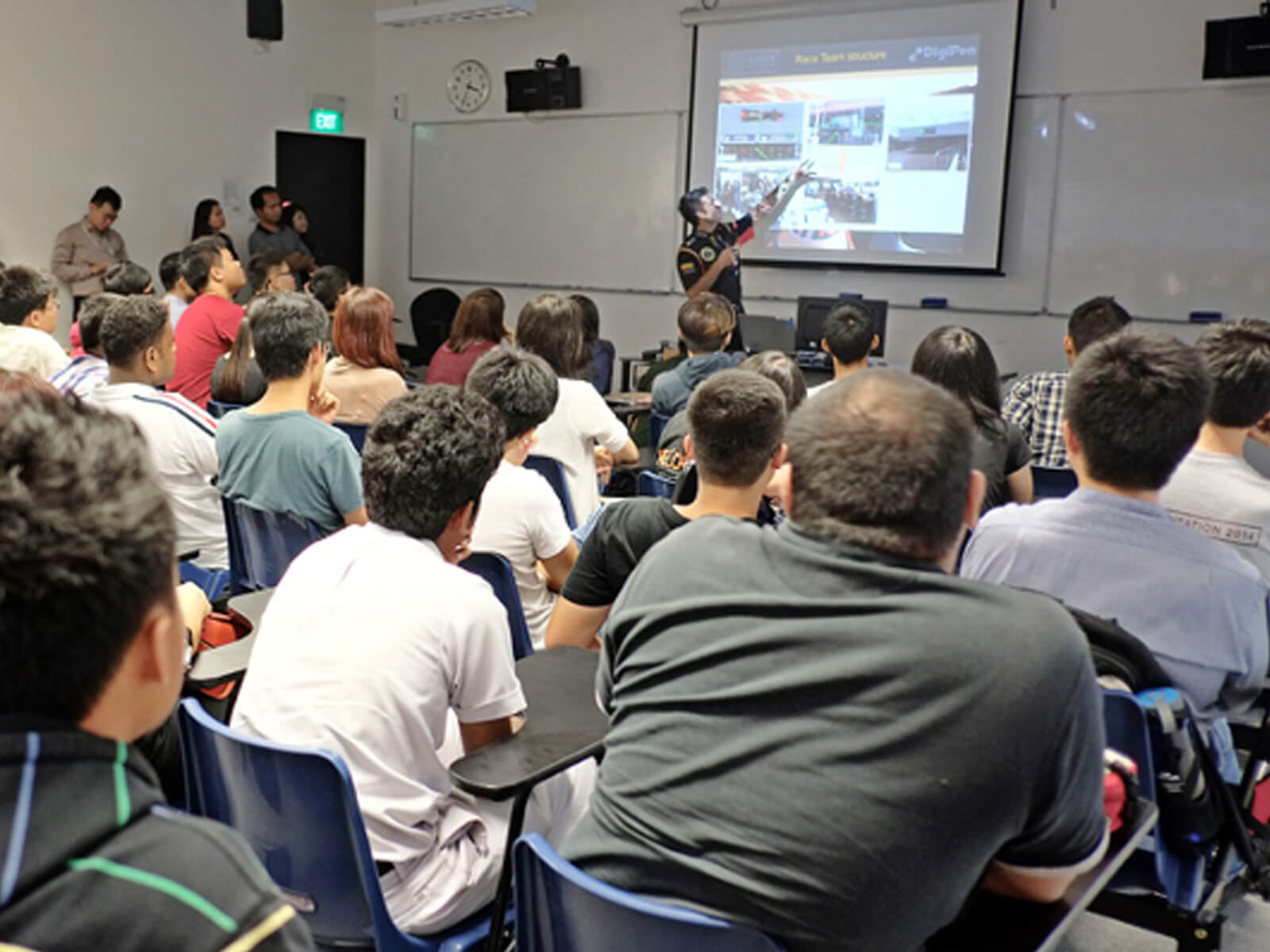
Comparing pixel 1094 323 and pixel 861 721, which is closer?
pixel 861 721

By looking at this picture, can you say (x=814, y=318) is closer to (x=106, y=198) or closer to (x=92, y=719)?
(x=106, y=198)

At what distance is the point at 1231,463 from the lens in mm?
2330

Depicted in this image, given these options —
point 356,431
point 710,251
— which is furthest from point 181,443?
point 710,251

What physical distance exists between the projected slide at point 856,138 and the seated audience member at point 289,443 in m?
5.51

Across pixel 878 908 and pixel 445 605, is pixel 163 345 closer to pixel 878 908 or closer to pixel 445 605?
pixel 445 605

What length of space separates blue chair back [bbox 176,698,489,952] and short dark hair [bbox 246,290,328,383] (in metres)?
1.56

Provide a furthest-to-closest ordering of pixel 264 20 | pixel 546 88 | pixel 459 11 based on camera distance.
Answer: pixel 546 88
pixel 459 11
pixel 264 20

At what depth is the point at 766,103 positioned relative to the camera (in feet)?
26.1

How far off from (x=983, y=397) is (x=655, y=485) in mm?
1058

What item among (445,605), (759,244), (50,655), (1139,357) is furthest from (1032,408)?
(759,244)

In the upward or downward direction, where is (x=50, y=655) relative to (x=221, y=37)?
downward

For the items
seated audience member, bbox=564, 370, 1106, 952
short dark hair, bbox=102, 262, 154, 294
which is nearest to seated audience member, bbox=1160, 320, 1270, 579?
seated audience member, bbox=564, 370, 1106, 952

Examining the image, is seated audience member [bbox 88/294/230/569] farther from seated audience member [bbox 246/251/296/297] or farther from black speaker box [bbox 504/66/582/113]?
black speaker box [bbox 504/66/582/113]

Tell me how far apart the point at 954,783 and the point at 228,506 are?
2237mm
